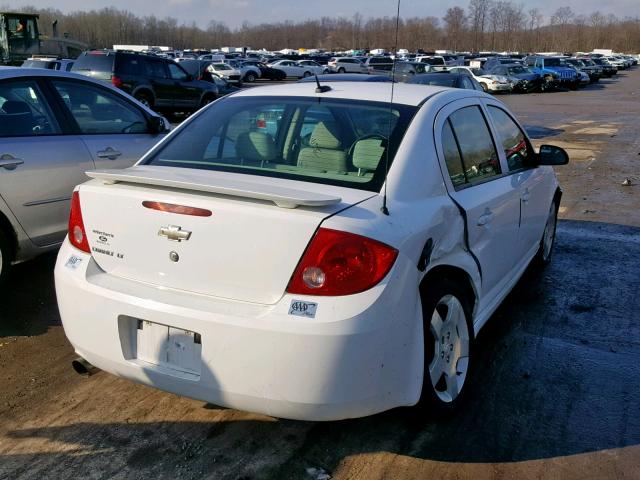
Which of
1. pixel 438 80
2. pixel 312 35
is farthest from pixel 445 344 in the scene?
pixel 312 35

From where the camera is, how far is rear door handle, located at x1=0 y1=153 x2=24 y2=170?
4590 mm

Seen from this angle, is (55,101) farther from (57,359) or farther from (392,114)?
(392,114)

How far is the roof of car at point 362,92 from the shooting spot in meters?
3.68

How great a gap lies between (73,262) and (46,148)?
2.12 meters

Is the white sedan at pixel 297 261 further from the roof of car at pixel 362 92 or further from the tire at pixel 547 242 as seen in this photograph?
the tire at pixel 547 242

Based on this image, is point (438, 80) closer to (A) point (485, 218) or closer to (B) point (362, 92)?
(B) point (362, 92)

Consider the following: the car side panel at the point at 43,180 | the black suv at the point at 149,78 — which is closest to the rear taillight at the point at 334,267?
the car side panel at the point at 43,180

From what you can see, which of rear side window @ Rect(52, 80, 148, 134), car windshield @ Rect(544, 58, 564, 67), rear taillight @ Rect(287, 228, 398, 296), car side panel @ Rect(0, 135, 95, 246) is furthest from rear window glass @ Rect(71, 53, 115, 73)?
car windshield @ Rect(544, 58, 564, 67)

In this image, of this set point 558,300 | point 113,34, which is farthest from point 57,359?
point 113,34

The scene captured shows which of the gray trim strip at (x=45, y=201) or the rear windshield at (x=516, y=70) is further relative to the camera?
the rear windshield at (x=516, y=70)

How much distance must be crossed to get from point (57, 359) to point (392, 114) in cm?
244

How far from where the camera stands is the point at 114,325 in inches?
114

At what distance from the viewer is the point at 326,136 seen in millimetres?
3568

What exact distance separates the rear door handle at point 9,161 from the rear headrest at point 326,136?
2336 millimetres
